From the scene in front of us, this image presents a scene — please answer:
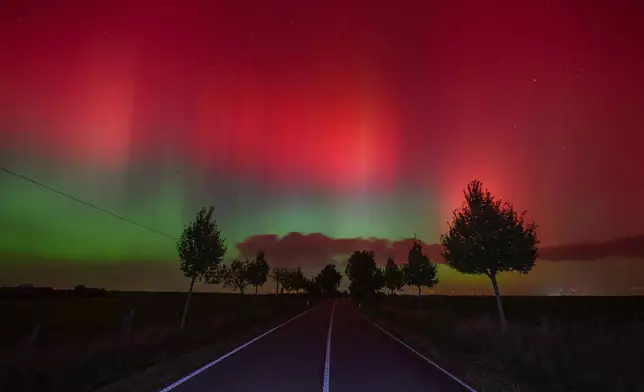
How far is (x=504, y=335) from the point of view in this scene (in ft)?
62.0

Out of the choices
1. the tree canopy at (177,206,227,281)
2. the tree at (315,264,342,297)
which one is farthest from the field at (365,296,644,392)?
the tree at (315,264,342,297)

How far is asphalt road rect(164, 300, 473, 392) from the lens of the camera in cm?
967

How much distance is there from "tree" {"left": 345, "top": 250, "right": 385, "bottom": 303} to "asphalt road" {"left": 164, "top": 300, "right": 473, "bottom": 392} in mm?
58318

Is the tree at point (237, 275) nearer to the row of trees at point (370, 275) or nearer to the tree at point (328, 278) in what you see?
the row of trees at point (370, 275)

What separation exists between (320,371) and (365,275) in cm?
6590

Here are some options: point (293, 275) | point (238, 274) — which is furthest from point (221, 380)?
point (293, 275)

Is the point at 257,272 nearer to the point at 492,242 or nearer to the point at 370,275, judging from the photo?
the point at 370,275

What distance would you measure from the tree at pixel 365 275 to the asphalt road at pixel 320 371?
58.3 meters

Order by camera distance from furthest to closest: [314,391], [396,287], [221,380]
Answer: [396,287] → [221,380] → [314,391]

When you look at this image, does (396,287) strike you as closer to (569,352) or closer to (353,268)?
(353,268)

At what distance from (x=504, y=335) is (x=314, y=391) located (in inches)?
496

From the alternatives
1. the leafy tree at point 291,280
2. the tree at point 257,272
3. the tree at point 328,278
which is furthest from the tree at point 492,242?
the tree at point 328,278

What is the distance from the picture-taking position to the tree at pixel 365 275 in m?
76.4

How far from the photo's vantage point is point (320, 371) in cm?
1202
